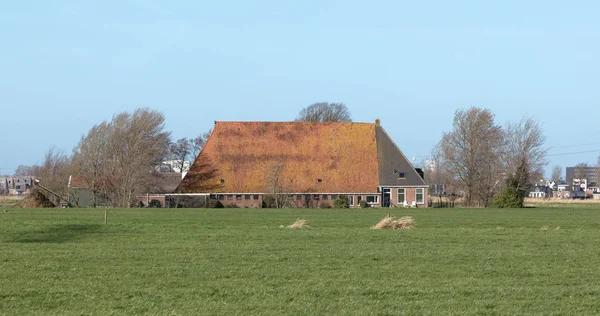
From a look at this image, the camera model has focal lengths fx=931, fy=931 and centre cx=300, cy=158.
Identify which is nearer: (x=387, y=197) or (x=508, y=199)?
(x=508, y=199)

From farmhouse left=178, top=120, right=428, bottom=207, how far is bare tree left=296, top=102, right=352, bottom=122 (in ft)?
75.1

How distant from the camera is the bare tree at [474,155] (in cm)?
9031

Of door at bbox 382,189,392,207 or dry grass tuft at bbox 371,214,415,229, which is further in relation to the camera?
door at bbox 382,189,392,207

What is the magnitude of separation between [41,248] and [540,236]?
1784 centimetres

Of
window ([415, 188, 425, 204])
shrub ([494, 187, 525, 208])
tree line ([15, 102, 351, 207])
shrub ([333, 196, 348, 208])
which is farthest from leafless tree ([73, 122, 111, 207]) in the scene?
shrub ([494, 187, 525, 208])

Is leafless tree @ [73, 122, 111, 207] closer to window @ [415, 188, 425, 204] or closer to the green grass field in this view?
window @ [415, 188, 425, 204]

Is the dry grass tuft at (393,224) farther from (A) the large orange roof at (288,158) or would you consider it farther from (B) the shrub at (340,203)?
(A) the large orange roof at (288,158)

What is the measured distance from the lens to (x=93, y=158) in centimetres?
8662

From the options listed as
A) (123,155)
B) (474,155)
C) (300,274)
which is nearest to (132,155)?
(123,155)

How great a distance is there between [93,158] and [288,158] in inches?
714

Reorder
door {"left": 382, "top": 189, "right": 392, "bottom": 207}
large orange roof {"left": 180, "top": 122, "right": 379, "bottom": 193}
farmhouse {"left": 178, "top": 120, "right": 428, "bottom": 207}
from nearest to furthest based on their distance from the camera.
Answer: farmhouse {"left": 178, "top": 120, "right": 428, "bottom": 207}, large orange roof {"left": 180, "top": 122, "right": 379, "bottom": 193}, door {"left": 382, "top": 189, "right": 392, "bottom": 207}

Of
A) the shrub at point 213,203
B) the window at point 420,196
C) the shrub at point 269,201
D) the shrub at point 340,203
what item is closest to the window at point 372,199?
the shrub at point 340,203

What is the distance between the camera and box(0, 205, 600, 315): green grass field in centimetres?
1502

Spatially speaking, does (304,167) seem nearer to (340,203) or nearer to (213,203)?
(340,203)
